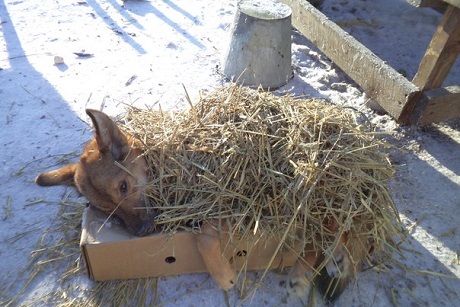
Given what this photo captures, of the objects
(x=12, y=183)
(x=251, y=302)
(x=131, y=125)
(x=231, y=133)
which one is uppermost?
(x=231, y=133)

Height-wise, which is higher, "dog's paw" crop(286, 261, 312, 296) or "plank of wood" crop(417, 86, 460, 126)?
"plank of wood" crop(417, 86, 460, 126)

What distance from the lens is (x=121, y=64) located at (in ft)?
19.9

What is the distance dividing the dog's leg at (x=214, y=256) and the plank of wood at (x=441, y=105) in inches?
112

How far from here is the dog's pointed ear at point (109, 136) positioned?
9.52 feet

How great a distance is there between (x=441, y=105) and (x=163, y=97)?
3.13 meters

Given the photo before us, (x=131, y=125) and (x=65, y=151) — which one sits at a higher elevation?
(x=131, y=125)

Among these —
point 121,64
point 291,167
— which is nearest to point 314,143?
point 291,167

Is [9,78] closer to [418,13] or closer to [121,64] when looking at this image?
[121,64]

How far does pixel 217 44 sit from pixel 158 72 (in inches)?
44.8

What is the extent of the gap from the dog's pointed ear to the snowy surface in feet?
2.45

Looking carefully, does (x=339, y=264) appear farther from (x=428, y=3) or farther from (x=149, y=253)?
(x=428, y=3)

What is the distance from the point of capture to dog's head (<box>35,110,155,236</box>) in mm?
3104

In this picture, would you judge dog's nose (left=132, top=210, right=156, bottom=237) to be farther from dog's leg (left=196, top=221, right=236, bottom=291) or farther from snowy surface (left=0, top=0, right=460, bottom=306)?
snowy surface (left=0, top=0, right=460, bottom=306)

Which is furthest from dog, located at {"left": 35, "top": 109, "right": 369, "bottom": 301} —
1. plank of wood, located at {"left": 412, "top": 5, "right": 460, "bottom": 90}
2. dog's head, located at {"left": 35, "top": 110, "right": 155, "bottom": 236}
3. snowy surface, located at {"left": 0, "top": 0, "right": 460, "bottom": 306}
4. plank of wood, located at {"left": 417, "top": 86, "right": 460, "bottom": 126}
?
plank of wood, located at {"left": 412, "top": 5, "right": 460, "bottom": 90}
